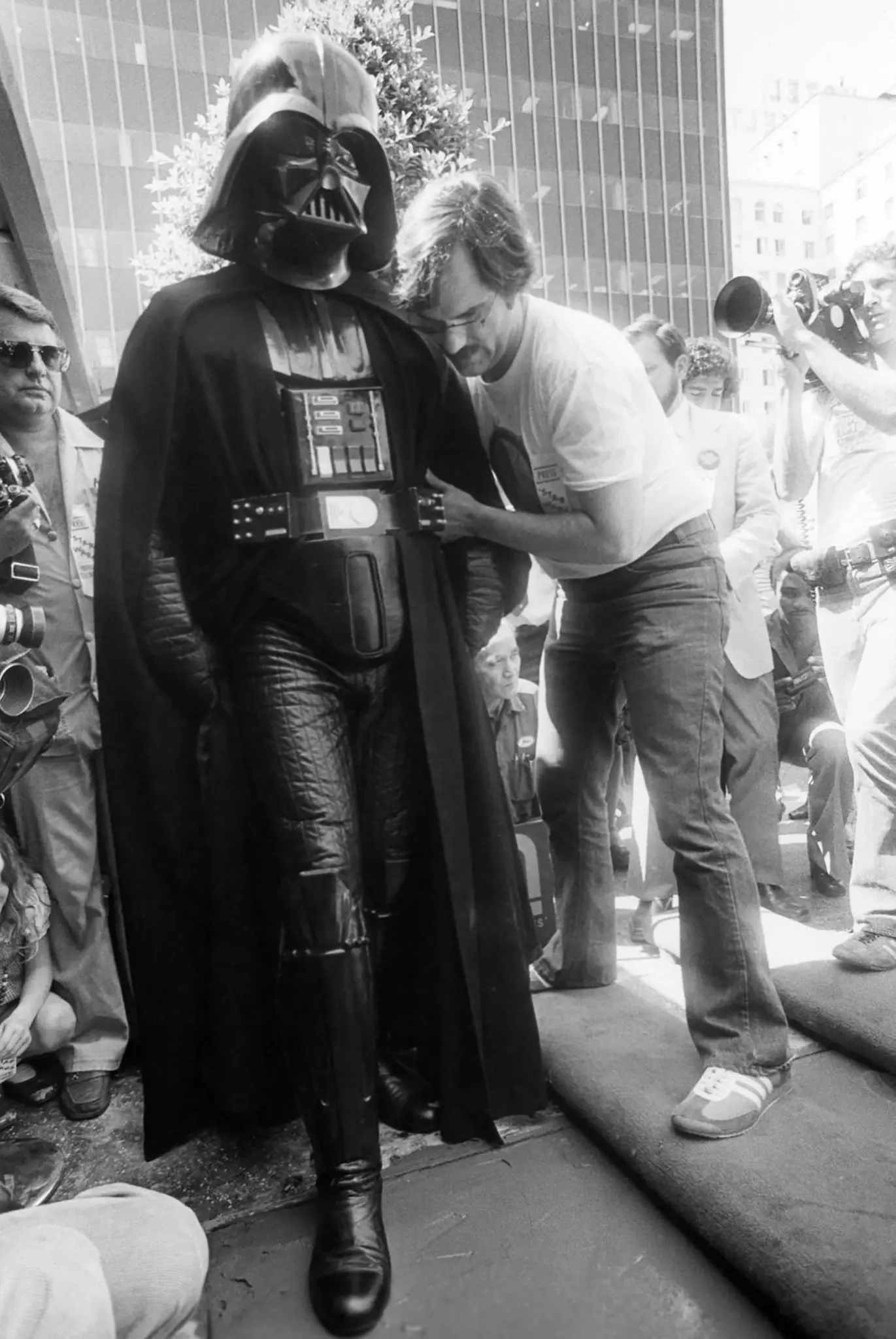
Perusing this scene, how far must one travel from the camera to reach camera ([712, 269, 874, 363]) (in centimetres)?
229

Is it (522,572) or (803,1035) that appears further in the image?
(803,1035)

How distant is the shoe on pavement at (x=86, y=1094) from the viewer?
2.15 m

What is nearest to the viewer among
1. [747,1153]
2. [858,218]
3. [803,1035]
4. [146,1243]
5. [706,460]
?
[146,1243]

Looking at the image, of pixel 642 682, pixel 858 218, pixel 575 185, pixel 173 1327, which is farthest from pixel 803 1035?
pixel 575 185

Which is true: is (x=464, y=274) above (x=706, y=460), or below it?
above

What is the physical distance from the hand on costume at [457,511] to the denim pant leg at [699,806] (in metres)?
0.38

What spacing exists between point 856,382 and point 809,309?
236 mm

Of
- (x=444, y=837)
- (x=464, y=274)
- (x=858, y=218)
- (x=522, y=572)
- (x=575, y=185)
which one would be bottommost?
(x=444, y=837)

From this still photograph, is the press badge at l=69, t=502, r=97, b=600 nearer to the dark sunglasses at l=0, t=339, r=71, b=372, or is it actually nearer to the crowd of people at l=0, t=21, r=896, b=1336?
the crowd of people at l=0, t=21, r=896, b=1336

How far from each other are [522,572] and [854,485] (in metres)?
0.99

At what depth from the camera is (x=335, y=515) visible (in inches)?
66.7

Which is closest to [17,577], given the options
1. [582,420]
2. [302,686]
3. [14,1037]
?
[302,686]

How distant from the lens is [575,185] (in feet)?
16.6

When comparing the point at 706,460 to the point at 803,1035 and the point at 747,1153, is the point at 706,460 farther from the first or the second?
the point at 747,1153
